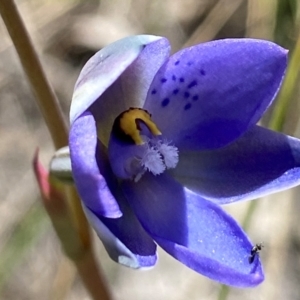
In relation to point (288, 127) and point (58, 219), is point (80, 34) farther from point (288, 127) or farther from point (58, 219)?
point (58, 219)

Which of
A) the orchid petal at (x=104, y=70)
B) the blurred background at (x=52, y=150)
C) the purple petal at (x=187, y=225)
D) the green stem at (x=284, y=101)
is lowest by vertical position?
the blurred background at (x=52, y=150)

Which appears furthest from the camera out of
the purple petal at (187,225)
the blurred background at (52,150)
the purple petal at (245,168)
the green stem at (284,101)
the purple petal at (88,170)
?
the blurred background at (52,150)

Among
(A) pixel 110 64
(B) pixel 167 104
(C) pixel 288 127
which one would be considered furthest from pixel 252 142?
(C) pixel 288 127

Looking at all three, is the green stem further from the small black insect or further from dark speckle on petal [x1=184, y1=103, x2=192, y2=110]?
the small black insect

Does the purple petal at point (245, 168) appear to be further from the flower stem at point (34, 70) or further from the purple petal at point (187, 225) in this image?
the flower stem at point (34, 70)

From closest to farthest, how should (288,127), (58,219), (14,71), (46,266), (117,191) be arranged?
(117,191) → (58,219) → (288,127) → (46,266) → (14,71)

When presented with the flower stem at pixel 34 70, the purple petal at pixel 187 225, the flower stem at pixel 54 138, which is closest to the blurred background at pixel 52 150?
the flower stem at pixel 54 138
